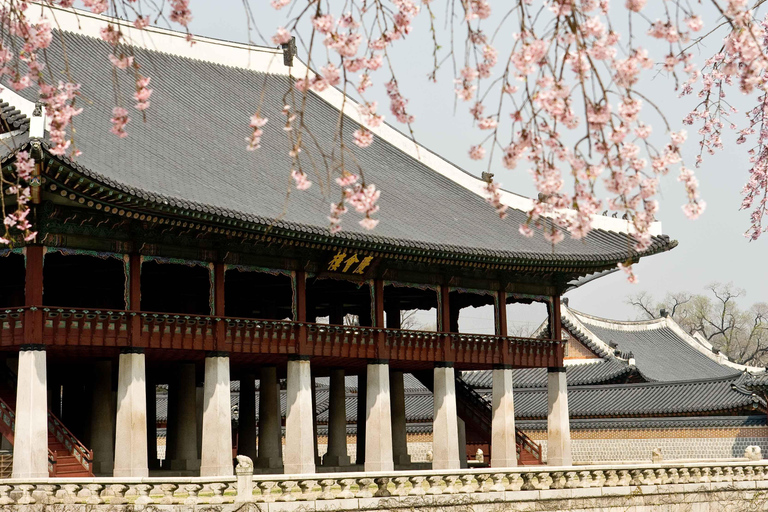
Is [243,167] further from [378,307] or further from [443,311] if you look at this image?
[443,311]

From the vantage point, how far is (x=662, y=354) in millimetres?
56156

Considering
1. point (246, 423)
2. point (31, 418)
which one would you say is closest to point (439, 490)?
point (31, 418)

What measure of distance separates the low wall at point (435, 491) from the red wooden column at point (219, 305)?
553 cm

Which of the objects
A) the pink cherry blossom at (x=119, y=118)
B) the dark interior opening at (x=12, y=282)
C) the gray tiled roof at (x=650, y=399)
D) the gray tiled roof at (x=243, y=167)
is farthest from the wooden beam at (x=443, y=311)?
the pink cherry blossom at (x=119, y=118)

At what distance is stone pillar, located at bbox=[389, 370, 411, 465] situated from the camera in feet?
110

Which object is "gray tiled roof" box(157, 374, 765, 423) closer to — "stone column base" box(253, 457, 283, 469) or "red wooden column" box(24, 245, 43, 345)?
"stone column base" box(253, 457, 283, 469)

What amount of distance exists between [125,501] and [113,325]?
5.75 metres

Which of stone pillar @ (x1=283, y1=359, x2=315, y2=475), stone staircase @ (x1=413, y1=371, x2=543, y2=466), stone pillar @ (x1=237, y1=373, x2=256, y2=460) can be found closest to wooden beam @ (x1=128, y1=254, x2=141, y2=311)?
stone pillar @ (x1=283, y1=359, x2=315, y2=475)

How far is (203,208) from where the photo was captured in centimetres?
2375

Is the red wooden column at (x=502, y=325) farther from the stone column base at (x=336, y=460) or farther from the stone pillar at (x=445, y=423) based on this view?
the stone column base at (x=336, y=460)

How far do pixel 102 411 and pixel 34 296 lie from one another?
5733 mm

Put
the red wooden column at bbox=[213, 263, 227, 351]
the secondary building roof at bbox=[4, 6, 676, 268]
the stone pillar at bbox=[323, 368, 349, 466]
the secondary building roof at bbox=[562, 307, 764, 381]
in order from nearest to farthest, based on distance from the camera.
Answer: the red wooden column at bbox=[213, 263, 227, 351], the secondary building roof at bbox=[4, 6, 676, 268], the stone pillar at bbox=[323, 368, 349, 466], the secondary building roof at bbox=[562, 307, 764, 381]

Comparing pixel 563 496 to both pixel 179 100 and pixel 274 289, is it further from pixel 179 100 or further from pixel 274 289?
pixel 179 100

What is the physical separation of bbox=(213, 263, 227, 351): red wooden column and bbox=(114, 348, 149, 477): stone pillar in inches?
82.9
